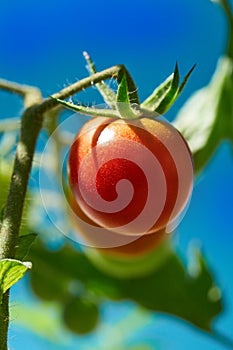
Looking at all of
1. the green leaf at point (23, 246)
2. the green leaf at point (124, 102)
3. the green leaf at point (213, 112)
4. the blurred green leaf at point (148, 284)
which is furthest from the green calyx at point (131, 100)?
the blurred green leaf at point (148, 284)

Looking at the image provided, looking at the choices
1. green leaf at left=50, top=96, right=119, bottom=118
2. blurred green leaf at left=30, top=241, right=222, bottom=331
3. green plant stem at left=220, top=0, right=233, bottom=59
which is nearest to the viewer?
green leaf at left=50, top=96, right=119, bottom=118

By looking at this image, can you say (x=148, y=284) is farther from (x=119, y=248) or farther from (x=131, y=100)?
(x=131, y=100)

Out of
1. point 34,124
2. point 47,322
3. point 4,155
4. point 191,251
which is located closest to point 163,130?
point 34,124

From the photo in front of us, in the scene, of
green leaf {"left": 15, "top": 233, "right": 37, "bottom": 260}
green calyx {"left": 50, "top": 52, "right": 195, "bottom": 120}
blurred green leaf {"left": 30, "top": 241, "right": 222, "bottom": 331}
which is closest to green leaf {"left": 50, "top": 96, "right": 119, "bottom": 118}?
green calyx {"left": 50, "top": 52, "right": 195, "bottom": 120}

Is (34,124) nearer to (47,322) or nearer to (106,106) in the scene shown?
(106,106)

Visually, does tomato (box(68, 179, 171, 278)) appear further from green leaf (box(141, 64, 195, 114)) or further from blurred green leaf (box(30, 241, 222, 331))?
green leaf (box(141, 64, 195, 114))
